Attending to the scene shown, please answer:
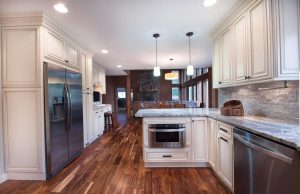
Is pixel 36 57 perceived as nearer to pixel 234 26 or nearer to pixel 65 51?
pixel 65 51

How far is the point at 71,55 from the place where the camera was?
3.39 metres

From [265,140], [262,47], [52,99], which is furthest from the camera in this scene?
[52,99]

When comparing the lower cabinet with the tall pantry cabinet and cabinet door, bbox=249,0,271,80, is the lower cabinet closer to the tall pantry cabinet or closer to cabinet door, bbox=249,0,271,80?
the tall pantry cabinet

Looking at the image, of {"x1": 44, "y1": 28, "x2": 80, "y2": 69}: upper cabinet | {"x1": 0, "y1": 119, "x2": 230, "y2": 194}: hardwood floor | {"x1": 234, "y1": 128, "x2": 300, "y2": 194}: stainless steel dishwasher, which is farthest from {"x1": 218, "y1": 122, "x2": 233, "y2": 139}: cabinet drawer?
{"x1": 44, "y1": 28, "x2": 80, "y2": 69}: upper cabinet

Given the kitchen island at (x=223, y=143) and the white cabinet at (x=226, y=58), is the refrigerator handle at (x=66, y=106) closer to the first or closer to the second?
the kitchen island at (x=223, y=143)

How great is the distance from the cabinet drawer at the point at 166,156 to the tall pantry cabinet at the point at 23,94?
1652mm

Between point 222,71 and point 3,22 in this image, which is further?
point 222,71

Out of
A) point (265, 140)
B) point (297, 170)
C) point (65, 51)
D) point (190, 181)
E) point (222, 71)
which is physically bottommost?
point (190, 181)

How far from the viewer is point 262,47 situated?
1.85 metres

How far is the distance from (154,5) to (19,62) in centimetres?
217

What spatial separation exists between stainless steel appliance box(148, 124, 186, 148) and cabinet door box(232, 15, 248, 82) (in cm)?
117

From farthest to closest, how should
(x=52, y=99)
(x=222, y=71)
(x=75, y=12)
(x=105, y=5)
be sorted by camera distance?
(x=222, y=71)
(x=52, y=99)
(x=75, y=12)
(x=105, y=5)

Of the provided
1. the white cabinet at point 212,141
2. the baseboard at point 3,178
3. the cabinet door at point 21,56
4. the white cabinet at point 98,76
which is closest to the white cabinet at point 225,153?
the white cabinet at point 212,141

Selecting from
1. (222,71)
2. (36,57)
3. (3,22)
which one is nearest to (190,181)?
(222,71)
